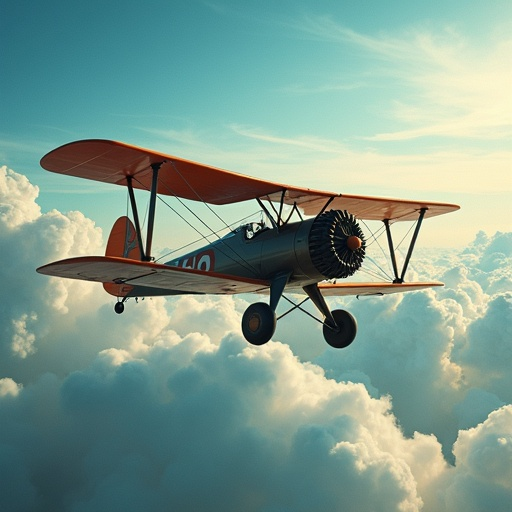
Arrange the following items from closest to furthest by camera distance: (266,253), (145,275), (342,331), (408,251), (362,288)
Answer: (145,275)
(266,253)
(342,331)
(362,288)
(408,251)

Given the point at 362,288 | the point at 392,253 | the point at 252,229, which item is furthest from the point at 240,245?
the point at 392,253

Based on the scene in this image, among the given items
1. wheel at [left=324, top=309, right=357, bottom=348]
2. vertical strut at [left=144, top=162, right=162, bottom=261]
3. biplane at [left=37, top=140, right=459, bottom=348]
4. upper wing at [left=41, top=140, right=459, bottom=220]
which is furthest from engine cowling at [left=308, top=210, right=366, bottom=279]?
vertical strut at [left=144, top=162, right=162, bottom=261]

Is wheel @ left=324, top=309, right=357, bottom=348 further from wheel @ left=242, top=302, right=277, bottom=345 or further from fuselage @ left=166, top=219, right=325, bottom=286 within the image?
wheel @ left=242, top=302, right=277, bottom=345

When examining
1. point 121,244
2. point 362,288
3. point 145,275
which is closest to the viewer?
point 145,275

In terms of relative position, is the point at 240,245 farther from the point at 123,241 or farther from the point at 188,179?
the point at 123,241

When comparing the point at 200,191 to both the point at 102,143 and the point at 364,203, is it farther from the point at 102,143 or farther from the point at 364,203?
the point at 364,203

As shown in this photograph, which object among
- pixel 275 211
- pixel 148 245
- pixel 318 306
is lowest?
pixel 318 306

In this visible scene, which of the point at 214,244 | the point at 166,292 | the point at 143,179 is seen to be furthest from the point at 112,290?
the point at 143,179
